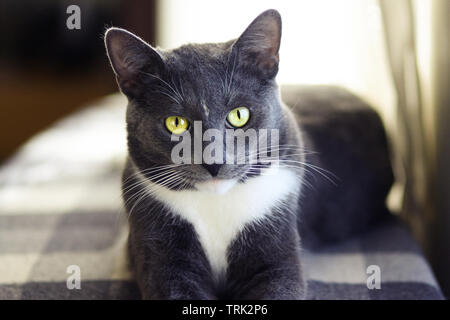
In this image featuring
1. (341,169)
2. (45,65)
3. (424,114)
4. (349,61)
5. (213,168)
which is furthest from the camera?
(45,65)

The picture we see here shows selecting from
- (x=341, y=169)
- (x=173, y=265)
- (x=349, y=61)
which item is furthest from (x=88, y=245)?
(x=349, y=61)

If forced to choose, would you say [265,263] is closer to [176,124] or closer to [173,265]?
[173,265]

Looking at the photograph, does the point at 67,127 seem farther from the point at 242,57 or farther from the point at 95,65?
the point at 95,65

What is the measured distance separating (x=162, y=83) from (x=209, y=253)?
0.34m

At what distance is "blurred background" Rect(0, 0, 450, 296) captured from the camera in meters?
1.39

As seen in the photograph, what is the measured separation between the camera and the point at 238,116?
98cm

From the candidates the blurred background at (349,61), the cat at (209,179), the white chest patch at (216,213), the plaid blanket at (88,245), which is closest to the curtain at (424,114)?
the blurred background at (349,61)

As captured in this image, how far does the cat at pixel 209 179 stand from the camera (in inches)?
38.4

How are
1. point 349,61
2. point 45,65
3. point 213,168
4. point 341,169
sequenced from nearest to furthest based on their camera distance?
1. point 213,168
2. point 341,169
3. point 349,61
4. point 45,65

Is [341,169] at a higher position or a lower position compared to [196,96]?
lower

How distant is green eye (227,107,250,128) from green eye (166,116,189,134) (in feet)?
0.27

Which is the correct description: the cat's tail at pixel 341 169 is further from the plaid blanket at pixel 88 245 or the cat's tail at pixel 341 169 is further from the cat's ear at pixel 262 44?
the cat's ear at pixel 262 44

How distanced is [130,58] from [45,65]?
309cm

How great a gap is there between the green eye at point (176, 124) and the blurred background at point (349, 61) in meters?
0.71
